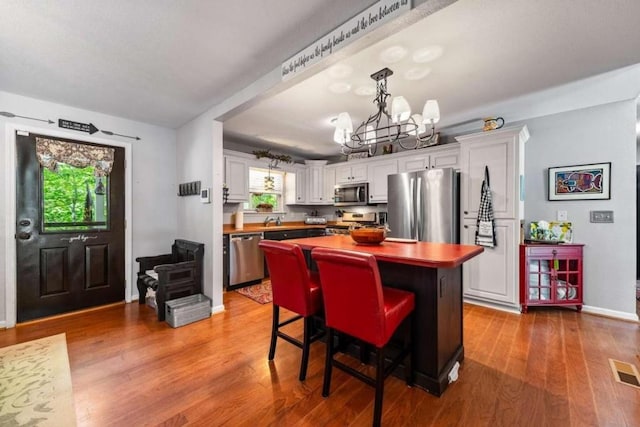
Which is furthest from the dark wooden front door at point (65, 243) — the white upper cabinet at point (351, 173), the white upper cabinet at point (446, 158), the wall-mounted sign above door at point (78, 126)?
the white upper cabinet at point (446, 158)

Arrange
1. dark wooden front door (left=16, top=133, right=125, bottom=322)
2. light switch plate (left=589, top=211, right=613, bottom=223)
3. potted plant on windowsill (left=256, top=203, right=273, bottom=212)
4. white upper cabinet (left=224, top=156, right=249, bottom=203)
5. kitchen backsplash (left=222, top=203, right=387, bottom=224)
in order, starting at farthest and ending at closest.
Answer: potted plant on windowsill (left=256, top=203, right=273, bottom=212)
kitchen backsplash (left=222, top=203, right=387, bottom=224)
white upper cabinet (left=224, top=156, right=249, bottom=203)
light switch plate (left=589, top=211, right=613, bottom=223)
dark wooden front door (left=16, top=133, right=125, bottom=322)

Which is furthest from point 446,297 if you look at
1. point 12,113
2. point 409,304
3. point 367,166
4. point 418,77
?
point 12,113

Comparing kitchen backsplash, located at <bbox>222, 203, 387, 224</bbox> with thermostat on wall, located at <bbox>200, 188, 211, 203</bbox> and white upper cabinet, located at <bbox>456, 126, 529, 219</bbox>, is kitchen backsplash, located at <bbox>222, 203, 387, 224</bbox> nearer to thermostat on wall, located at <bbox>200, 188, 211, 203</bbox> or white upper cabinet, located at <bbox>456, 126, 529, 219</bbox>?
thermostat on wall, located at <bbox>200, 188, 211, 203</bbox>

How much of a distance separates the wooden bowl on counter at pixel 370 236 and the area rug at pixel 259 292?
1.96 meters

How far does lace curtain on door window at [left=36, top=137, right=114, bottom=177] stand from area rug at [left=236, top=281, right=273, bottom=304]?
2.40 m

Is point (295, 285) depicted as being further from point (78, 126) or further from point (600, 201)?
point (600, 201)

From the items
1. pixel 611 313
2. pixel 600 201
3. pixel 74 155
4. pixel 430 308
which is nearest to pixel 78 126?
pixel 74 155

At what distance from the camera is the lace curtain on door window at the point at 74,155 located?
2.99m

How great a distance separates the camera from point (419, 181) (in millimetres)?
3654

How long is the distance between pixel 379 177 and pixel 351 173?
651 mm

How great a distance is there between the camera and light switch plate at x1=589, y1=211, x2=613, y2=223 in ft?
9.94

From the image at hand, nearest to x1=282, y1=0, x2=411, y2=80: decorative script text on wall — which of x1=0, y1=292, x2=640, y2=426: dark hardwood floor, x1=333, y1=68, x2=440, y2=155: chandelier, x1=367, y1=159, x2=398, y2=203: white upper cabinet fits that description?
x1=333, y1=68, x2=440, y2=155: chandelier

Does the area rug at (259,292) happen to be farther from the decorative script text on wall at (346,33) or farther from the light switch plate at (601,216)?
the light switch plate at (601,216)

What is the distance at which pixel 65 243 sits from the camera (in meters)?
3.11
